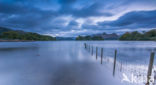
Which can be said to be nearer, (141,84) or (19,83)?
(141,84)

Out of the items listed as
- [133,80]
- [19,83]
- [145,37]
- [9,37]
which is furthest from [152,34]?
[9,37]

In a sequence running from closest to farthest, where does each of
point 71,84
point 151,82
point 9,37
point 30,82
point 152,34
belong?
point 151,82 < point 71,84 < point 30,82 < point 152,34 < point 9,37

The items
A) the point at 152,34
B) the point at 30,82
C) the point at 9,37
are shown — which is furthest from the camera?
the point at 9,37

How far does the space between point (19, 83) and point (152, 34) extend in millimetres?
117931

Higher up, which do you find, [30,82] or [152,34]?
[152,34]

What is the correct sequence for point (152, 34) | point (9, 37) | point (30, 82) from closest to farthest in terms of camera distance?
point (30, 82) → point (152, 34) → point (9, 37)

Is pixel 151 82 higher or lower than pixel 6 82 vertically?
higher

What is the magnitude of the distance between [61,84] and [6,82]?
4007mm

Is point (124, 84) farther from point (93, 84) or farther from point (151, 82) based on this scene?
point (93, 84)

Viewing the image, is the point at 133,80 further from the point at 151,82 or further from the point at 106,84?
the point at 106,84

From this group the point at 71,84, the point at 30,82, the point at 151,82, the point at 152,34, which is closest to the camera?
the point at 151,82

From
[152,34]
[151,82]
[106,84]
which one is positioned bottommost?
[106,84]

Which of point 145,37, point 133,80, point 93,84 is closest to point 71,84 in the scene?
point 93,84

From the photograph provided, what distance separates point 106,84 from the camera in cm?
517
